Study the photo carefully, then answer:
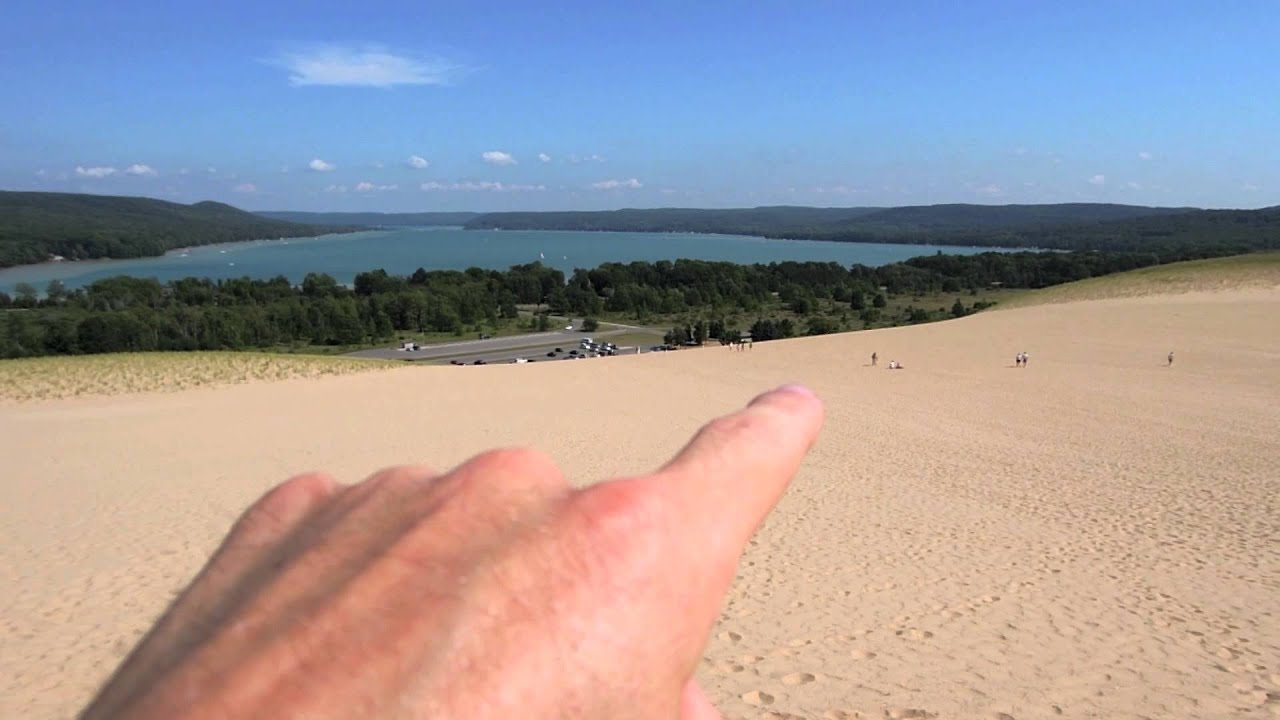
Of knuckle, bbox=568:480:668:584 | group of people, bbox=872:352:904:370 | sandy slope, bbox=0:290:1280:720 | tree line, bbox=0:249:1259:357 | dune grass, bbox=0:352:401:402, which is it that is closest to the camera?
knuckle, bbox=568:480:668:584

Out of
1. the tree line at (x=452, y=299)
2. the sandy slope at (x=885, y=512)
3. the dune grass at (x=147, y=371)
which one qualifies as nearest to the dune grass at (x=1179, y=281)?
the sandy slope at (x=885, y=512)

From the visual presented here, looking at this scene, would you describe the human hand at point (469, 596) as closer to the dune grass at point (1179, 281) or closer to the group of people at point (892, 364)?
the group of people at point (892, 364)

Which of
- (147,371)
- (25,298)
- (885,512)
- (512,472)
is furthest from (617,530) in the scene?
(25,298)

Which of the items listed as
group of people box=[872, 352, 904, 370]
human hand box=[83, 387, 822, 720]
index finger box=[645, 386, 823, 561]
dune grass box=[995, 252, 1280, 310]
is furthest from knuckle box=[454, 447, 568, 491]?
dune grass box=[995, 252, 1280, 310]

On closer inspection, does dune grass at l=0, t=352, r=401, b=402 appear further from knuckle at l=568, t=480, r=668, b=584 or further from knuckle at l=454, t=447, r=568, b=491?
knuckle at l=568, t=480, r=668, b=584

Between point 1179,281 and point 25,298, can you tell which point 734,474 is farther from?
point 25,298

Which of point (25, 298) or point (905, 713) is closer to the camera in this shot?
point (905, 713)
